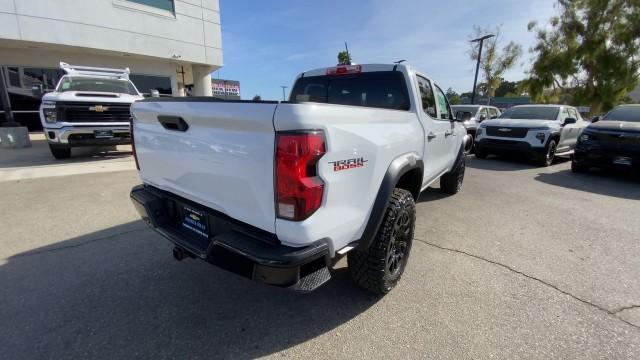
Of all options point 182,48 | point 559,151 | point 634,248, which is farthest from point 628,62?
point 182,48

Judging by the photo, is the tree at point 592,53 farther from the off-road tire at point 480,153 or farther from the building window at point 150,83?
the building window at point 150,83

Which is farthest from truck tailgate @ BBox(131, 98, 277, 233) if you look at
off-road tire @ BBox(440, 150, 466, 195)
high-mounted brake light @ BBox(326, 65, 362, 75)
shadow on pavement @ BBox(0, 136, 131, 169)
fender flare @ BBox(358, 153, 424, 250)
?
shadow on pavement @ BBox(0, 136, 131, 169)

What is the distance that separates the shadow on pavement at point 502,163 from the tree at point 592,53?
17.5 meters

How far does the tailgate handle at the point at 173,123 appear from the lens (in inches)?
85.1

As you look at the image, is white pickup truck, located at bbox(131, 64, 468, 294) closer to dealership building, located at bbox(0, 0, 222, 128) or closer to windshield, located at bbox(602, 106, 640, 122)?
windshield, located at bbox(602, 106, 640, 122)

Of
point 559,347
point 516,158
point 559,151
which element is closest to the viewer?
point 559,347

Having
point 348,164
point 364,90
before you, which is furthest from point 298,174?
point 364,90

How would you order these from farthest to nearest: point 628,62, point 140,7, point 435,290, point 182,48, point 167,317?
point 628,62 → point 182,48 → point 140,7 → point 435,290 → point 167,317

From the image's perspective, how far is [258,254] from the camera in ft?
5.68

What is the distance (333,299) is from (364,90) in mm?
2252

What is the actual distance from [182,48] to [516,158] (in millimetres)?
16175

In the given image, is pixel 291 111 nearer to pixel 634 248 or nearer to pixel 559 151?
pixel 634 248

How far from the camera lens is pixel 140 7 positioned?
14.6 metres

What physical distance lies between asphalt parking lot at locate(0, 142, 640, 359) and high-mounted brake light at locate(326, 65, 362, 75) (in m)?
2.15
